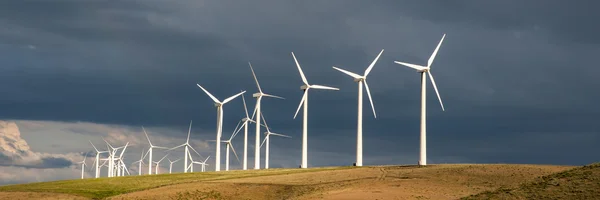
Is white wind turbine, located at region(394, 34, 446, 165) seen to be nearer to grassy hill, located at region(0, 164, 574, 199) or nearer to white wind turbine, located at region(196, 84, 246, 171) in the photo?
grassy hill, located at region(0, 164, 574, 199)

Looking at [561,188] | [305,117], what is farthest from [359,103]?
[561,188]

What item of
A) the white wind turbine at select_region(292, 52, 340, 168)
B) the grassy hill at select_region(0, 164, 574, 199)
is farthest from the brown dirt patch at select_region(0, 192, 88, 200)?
the white wind turbine at select_region(292, 52, 340, 168)

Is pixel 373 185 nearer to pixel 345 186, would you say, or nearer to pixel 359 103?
pixel 345 186

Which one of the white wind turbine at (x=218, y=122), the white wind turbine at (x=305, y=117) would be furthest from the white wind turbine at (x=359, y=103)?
the white wind turbine at (x=218, y=122)

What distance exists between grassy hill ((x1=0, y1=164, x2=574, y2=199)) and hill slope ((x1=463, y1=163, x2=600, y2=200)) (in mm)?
8524

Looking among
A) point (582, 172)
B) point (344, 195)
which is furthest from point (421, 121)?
point (582, 172)

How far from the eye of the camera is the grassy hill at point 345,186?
292ft

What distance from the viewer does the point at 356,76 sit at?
138750 millimetres

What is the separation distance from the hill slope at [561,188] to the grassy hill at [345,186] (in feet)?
28.0

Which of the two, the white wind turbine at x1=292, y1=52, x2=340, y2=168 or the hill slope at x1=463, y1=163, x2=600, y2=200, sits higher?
the white wind turbine at x1=292, y1=52, x2=340, y2=168

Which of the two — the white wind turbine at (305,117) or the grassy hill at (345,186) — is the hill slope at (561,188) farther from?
the white wind turbine at (305,117)

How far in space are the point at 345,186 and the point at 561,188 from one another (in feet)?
101

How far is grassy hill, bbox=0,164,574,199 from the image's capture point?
89125 millimetres

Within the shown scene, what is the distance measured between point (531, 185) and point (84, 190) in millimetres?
69618
